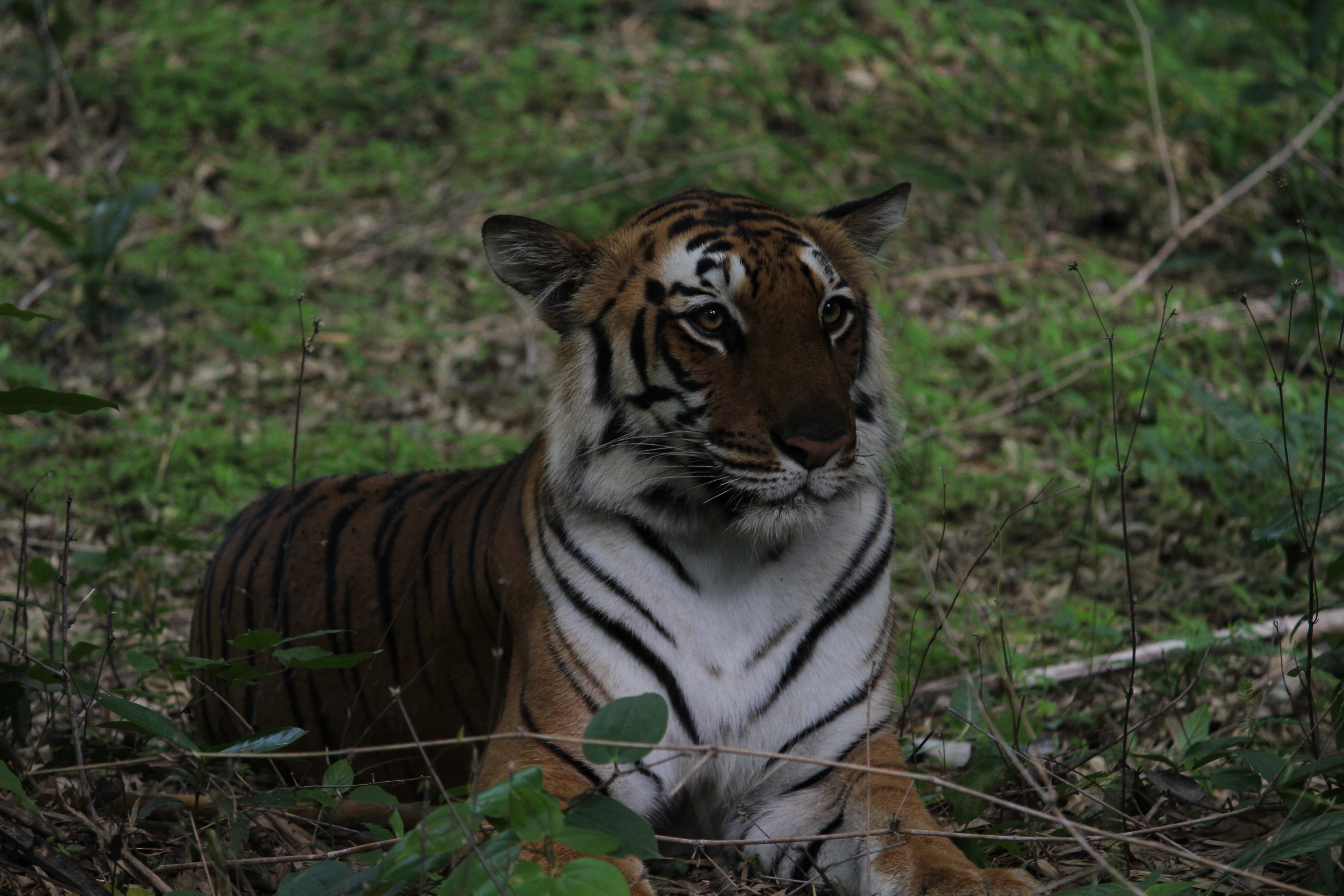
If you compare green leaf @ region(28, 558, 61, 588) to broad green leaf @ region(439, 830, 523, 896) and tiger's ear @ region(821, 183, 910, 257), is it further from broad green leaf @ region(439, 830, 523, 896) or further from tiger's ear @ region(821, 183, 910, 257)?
tiger's ear @ region(821, 183, 910, 257)

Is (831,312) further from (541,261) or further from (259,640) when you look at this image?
(259,640)

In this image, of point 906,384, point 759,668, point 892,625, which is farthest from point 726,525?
point 906,384

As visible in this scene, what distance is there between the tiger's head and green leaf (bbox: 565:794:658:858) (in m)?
0.74

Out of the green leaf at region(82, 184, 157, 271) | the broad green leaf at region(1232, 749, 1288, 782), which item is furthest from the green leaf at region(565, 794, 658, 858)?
the green leaf at region(82, 184, 157, 271)

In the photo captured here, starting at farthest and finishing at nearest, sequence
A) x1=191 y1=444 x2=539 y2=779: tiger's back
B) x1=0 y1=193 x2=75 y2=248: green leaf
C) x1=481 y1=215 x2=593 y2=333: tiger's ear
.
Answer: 1. x1=0 y1=193 x2=75 y2=248: green leaf
2. x1=191 y1=444 x2=539 y2=779: tiger's back
3. x1=481 y1=215 x2=593 y2=333: tiger's ear

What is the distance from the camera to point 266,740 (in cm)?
202

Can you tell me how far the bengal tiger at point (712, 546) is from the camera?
7.72 ft

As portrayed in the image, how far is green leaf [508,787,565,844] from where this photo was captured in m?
1.60

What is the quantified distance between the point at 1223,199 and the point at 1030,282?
1046mm

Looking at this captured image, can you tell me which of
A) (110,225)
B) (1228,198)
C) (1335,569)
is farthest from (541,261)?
Result: (1228,198)

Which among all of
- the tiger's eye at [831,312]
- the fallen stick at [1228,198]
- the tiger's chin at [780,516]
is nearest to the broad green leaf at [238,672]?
the tiger's chin at [780,516]

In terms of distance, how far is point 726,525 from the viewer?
246cm

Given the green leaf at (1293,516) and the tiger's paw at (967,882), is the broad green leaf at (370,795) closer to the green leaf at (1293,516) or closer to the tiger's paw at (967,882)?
the tiger's paw at (967,882)

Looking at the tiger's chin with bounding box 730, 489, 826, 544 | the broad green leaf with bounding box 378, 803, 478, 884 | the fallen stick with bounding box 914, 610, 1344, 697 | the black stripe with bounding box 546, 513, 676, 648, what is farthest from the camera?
the fallen stick with bounding box 914, 610, 1344, 697
